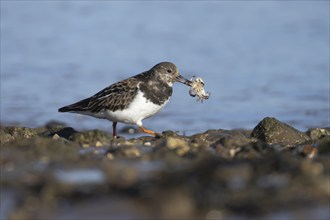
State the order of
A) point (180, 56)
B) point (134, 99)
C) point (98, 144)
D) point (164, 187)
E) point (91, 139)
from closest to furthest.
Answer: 1. point (164, 187)
2. point (98, 144)
3. point (91, 139)
4. point (134, 99)
5. point (180, 56)

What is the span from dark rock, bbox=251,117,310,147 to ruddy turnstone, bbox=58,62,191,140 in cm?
103

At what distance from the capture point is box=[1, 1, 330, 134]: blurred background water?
456 inches

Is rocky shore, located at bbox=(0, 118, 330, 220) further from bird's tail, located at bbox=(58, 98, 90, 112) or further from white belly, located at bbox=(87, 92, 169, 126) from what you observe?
bird's tail, located at bbox=(58, 98, 90, 112)

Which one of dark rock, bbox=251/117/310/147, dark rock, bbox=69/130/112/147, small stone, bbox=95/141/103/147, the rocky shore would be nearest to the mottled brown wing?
dark rock, bbox=69/130/112/147

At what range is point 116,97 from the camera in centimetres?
822

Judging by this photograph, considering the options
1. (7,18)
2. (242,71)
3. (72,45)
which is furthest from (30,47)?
(242,71)

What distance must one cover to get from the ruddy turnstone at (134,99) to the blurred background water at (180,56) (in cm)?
221

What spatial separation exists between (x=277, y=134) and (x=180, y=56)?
6424 millimetres

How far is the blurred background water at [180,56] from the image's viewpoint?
11586 mm

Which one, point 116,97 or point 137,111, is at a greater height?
point 116,97

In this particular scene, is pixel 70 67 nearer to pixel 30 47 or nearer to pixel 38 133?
pixel 30 47

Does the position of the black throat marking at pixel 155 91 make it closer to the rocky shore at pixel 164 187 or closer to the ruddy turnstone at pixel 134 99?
the ruddy turnstone at pixel 134 99

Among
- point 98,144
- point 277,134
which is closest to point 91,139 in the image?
point 98,144

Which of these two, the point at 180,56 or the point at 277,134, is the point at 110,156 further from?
the point at 180,56
